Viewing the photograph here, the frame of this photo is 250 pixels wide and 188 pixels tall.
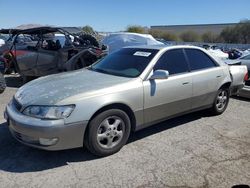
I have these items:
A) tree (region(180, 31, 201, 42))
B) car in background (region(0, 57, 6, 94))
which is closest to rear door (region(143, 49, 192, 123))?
car in background (region(0, 57, 6, 94))

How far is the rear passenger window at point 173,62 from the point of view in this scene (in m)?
5.00

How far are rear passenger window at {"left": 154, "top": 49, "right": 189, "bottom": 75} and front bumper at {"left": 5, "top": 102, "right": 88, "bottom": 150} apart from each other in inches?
66.9

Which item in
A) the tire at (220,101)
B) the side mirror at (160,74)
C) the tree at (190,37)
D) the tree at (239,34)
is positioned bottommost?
the tree at (190,37)

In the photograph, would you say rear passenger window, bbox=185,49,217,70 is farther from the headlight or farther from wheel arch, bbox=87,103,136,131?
the headlight

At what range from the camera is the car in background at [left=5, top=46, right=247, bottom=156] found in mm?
3850

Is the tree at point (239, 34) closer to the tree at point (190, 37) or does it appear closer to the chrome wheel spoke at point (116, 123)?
the tree at point (190, 37)

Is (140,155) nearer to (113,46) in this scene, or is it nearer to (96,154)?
(96,154)

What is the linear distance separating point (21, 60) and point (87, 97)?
5.71 m

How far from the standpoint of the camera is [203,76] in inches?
220

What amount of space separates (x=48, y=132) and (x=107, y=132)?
0.82 meters

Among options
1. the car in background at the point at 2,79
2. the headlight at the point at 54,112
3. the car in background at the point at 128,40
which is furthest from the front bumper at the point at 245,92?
the car in background at the point at 128,40

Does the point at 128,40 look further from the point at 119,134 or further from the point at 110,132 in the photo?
the point at 110,132

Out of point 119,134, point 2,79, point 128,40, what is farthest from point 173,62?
point 128,40

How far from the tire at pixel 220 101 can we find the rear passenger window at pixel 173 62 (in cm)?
117
